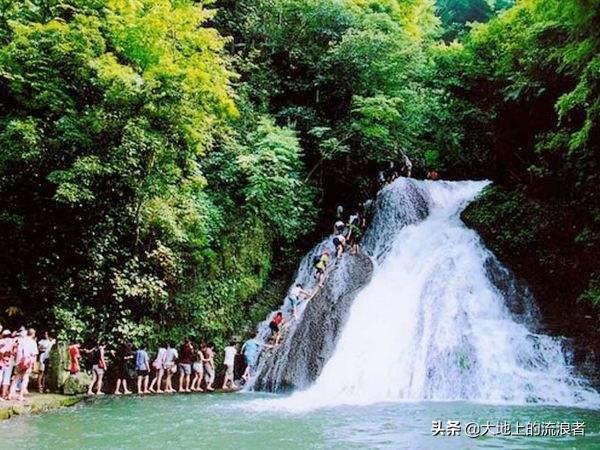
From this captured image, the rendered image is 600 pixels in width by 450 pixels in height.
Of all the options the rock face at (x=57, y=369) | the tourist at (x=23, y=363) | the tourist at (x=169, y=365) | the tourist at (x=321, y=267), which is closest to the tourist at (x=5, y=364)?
the tourist at (x=23, y=363)

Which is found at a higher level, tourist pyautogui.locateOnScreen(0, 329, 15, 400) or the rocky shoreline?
tourist pyautogui.locateOnScreen(0, 329, 15, 400)

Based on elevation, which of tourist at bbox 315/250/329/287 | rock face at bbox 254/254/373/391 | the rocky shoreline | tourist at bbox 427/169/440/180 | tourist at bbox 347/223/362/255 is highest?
tourist at bbox 427/169/440/180

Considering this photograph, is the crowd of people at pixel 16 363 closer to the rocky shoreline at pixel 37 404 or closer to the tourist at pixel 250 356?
the rocky shoreline at pixel 37 404

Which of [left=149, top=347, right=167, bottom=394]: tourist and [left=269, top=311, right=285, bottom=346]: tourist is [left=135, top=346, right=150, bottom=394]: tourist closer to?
[left=149, top=347, right=167, bottom=394]: tourist

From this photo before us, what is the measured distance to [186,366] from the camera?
15.1 meters

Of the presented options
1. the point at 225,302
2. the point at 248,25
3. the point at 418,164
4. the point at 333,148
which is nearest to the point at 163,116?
the point at 225,302

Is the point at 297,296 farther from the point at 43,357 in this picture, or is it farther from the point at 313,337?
the point at 43,357

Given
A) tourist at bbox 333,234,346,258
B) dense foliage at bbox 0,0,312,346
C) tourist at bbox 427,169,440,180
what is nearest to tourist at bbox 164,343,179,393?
dense foliage at bbox 0,0,312,346

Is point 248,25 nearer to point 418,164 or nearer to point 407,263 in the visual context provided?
point 418,164

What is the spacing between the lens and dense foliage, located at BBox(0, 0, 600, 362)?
13508mm

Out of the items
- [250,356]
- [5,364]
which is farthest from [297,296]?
[5,364]

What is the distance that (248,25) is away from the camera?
2377 cm

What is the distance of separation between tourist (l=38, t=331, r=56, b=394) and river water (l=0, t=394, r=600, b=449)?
188 cm

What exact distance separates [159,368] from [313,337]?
4.17 m
